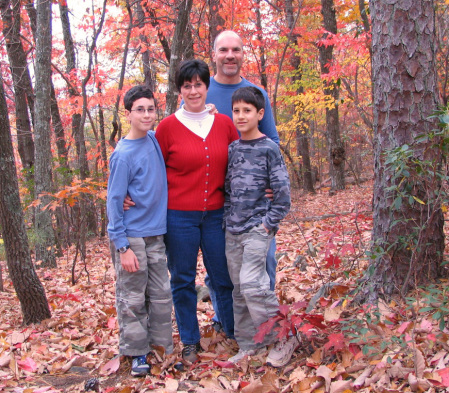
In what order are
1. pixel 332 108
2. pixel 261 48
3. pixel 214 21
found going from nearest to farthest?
pixel 214 21
pixel 332 108
pixel 261 48

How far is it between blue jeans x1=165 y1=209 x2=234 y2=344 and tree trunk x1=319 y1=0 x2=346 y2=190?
864 cm

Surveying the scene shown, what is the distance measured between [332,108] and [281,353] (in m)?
10.1

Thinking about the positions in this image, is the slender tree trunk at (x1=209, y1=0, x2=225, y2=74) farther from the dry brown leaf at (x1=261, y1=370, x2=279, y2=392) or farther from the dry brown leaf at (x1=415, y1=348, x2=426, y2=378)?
the dry brown leaf at (x1=415, y1=348, x2=426, y2=378)

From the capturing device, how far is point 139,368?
293 cm

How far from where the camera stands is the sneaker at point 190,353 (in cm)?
306

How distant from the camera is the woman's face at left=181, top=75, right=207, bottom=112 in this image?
2887 millimetres

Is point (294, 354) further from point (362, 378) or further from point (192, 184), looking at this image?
point (192, 184)

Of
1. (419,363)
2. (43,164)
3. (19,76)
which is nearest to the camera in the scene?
(419,363)

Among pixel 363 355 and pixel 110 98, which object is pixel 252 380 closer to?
pixel 363 355

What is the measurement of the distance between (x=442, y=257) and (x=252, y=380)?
5.34 feet

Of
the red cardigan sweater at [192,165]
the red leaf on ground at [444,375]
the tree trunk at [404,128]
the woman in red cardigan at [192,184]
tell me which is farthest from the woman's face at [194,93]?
the red leaf on ground at [444,375]

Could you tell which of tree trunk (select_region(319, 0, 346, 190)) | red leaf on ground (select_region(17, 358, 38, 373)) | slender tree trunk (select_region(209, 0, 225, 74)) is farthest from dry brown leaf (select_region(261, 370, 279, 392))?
tree trunk (select_region(319, 0, 346, 190))

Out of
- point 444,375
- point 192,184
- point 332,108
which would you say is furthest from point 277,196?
point 332,108

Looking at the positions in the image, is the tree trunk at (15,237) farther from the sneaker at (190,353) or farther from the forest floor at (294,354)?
the sneaker at (190,353)
